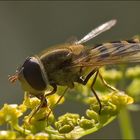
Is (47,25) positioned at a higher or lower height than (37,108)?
higher

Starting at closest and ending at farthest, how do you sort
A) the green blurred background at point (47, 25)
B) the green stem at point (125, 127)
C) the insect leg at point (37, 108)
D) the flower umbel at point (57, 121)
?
the flower umbel at point (57, 121) < the insect leg at point (37, 108) < the green stem at point (125, 127) < the green blurred background at point (47, 25)

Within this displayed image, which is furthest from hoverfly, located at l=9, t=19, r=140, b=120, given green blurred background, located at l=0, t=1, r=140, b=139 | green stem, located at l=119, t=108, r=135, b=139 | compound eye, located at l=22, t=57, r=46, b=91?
green blurred background, located at l=0, t=1, r=140, b=139

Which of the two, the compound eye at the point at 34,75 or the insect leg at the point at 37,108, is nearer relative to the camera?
the insect leg at the point at 37,108

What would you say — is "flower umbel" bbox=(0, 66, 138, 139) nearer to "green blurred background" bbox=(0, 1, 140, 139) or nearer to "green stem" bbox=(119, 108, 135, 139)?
"green stem" bbox=(119, 108, 135, 139)

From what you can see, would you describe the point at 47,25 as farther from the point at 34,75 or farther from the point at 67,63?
the point at 34,75

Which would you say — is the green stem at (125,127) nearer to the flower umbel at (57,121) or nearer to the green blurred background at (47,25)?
the flower umbel at (57,121)

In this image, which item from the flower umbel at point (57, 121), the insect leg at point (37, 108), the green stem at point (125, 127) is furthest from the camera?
the green stem at point (125, 127)

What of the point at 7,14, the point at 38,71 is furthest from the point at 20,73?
the point at 7,14

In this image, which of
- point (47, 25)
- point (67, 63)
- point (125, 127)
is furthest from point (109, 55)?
point (47, 25)

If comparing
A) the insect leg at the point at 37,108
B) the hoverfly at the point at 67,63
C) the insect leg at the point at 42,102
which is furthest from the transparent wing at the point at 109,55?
the insect leg at the point at 37,108
